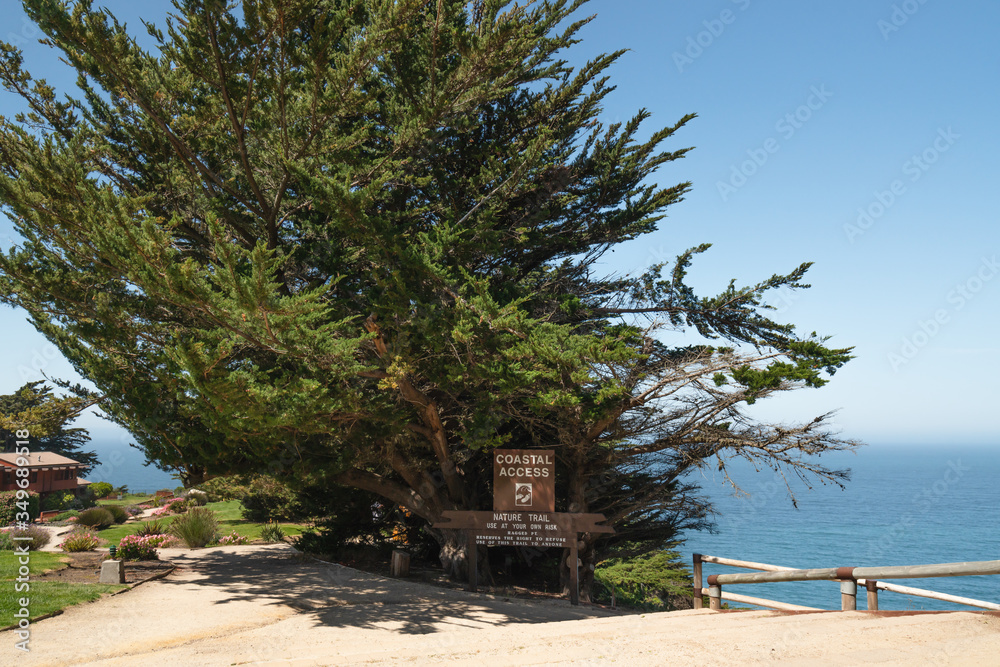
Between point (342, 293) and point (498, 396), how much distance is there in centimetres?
400

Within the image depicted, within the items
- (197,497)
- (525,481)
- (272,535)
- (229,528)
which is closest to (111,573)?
(525,481)

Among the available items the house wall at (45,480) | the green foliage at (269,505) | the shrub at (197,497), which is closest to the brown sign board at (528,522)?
the green foliage at (269,505)

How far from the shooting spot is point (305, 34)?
12438 millimetres

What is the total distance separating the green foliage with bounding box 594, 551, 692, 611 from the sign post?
8.64m

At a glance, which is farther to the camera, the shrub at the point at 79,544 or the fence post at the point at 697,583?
the shrub at the point at 79,544

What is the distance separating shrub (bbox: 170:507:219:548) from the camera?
1706 cm

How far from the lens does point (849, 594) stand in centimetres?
801

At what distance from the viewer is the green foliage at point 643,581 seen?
2005 cm

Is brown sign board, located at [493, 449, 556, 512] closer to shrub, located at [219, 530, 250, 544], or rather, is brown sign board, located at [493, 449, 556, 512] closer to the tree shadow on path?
the tree shadow on path

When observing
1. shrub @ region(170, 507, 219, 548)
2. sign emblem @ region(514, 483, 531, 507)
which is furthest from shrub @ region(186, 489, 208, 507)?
sign emblem @ region(514, 483, 531, 507)

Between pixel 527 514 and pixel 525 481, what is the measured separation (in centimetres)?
63

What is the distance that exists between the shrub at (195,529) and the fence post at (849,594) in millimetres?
15882

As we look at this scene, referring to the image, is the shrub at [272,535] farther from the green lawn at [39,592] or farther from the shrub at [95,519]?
the green lawn at [39,592]

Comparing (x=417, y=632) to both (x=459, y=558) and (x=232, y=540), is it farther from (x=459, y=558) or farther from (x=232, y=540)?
(x=232, y=540)
